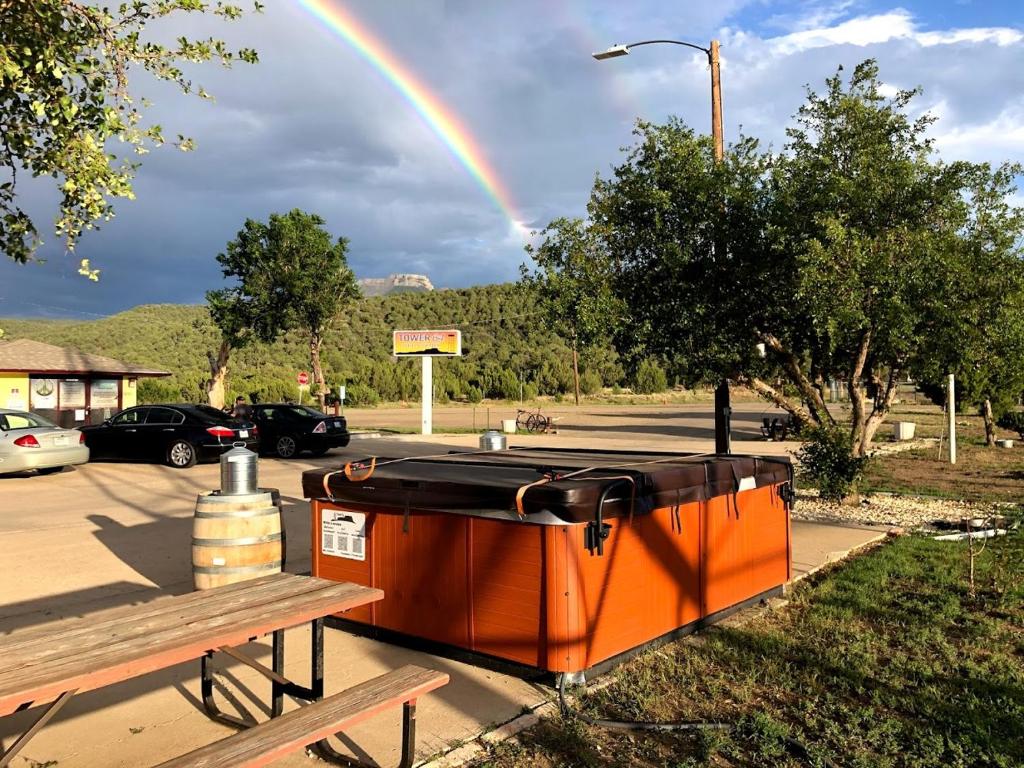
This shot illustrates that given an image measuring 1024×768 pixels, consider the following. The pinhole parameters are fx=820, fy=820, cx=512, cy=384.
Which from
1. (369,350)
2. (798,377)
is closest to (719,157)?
(798,377)

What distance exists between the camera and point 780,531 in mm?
6551

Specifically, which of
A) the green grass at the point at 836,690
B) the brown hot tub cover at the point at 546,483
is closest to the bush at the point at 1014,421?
the green grass at the point at 836,690

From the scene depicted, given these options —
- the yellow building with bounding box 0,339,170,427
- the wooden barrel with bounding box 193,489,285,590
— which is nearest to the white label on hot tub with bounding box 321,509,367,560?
the wooden barrel with bounding box 193,489,285,590

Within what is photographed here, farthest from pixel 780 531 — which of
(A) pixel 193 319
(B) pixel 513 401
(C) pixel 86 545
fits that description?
(A) pixel 193 319

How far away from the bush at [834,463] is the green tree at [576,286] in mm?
3373

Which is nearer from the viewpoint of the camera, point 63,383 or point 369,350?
point 63,383

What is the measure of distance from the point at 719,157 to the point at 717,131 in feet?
1.42

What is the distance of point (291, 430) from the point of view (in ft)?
64.6

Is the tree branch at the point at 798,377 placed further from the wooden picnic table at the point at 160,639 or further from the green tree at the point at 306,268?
the green tree at the point at 306,268

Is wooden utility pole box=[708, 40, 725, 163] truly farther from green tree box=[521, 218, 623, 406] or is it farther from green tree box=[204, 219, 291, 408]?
green tree box=[204, 219, 291, 408]

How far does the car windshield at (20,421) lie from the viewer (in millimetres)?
15359

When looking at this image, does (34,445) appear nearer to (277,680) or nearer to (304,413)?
(304,413)

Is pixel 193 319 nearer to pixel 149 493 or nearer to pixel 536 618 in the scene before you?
pixel 149 493

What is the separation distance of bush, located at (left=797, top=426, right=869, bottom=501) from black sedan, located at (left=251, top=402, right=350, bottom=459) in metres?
11.8
